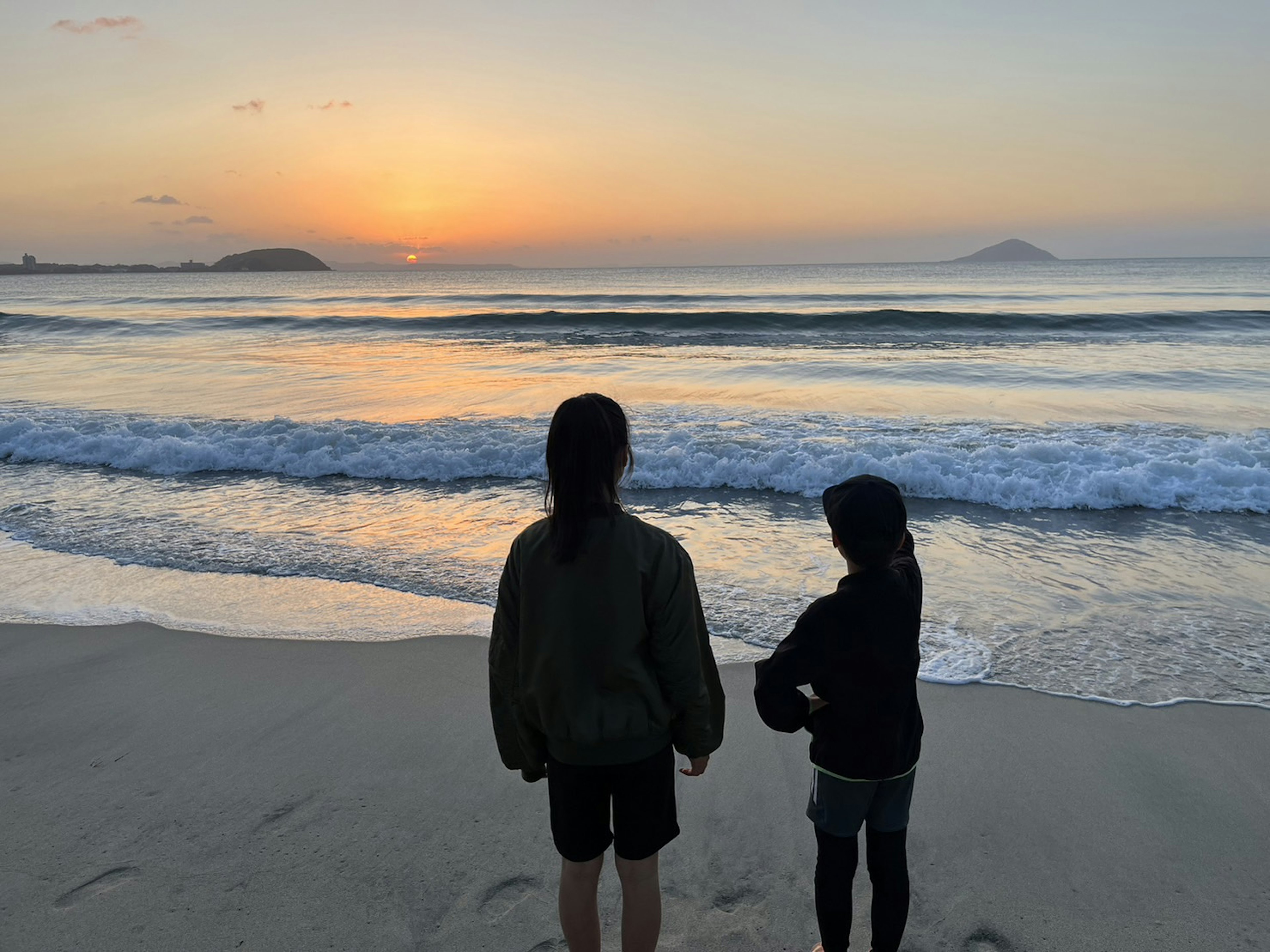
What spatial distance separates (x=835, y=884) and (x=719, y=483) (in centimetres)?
666

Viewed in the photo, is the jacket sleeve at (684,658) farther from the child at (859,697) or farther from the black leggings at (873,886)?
the black leggings at (873,886)

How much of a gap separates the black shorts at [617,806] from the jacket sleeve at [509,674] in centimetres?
10

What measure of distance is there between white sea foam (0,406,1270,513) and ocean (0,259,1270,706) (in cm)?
4

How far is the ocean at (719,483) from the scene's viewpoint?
5.07 metres

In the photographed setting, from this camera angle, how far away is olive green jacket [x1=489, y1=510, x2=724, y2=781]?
1.88 m

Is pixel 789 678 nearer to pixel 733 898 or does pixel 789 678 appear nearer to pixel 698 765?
pixel 698 765

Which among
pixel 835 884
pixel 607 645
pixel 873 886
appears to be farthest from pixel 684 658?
pixel 873 886

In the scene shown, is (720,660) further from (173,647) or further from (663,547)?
(173,647)

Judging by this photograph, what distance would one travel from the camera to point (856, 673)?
209 cm

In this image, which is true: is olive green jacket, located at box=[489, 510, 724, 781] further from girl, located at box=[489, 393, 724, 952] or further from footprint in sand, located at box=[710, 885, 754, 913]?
footprint in sand, located at box=[710, 885, 754, 913]

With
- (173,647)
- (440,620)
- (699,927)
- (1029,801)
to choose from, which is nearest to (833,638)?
(699,927)

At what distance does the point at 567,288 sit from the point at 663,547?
58.7 m

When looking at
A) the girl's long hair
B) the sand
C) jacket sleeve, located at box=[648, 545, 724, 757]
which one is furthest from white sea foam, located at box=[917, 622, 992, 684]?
the girl's long hair

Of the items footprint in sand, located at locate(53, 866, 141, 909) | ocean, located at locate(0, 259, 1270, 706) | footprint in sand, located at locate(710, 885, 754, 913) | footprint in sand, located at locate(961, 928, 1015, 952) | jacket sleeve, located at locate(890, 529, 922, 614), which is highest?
jacket sleeve, located at locate(890, 529, 922, 614)
